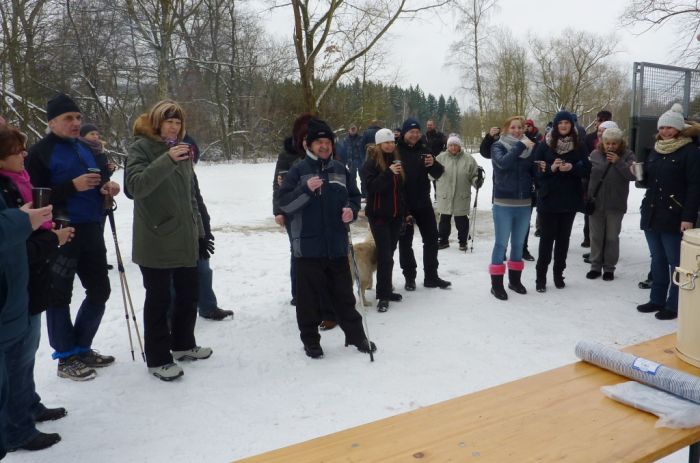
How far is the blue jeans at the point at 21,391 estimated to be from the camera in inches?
110

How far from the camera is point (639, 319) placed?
16.3ft

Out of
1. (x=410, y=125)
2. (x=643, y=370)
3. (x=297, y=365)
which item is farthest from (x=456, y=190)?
(x=643, y=370)

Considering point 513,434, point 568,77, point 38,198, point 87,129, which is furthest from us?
point 568,77

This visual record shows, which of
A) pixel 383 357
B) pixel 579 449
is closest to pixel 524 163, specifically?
pixel 383 357

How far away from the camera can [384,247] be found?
17.2ft

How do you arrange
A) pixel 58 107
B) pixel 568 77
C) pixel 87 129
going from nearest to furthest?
pixel 58 107
pixel 87 129
pixel 568 77

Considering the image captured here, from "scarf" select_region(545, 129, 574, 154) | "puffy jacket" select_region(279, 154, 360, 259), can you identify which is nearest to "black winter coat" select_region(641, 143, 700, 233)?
"scarf" select_region(545, 129, 574, 154)

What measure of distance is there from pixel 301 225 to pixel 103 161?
215 cm

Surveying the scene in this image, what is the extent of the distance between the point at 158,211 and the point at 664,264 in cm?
476

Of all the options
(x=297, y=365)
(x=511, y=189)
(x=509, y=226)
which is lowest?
(x=297, y=365)

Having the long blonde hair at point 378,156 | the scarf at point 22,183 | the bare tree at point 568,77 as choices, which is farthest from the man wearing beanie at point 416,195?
the bare tree at point 568,77

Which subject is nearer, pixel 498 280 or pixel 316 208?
pixel 316 208

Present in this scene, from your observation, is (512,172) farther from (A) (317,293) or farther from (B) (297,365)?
(B) (297,365)

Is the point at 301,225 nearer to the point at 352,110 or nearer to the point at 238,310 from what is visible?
the point at 238,310
